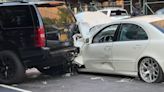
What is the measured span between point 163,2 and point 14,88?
18.0 m

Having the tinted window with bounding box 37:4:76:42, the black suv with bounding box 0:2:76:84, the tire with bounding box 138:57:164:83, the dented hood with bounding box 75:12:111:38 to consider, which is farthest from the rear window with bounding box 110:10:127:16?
the tire with bounding box 138:57:164:83

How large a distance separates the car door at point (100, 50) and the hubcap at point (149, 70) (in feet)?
3.31

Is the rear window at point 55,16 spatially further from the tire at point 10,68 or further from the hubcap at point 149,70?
the hubcap at point 149,70

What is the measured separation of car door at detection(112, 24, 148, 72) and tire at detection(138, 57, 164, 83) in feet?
0.71

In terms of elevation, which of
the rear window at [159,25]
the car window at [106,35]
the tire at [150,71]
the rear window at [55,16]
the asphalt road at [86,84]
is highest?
the rear window at [55,16]

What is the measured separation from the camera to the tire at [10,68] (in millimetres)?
9883

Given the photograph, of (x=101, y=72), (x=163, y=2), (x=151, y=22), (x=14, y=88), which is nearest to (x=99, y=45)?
(x=101, y=72)

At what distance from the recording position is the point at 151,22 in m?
9.72

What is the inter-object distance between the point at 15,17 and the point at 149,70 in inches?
→ 124

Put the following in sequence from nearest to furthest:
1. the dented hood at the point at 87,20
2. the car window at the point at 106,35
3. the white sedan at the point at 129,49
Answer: the white sedan at the point at 129,49, the car window at the point at 106,35, the dented hood at the point at 87,20

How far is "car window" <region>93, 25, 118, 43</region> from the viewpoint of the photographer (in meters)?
10.5

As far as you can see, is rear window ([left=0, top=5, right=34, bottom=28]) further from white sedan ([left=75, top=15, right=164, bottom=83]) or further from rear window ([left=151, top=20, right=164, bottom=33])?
rear window ([left=151, top=20, right=164, bottom=33])

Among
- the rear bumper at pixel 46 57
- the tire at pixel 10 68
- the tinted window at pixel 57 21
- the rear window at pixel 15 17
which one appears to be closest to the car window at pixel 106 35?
the tinted window at pixel 57 21

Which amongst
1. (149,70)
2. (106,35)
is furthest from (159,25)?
(106,35)
